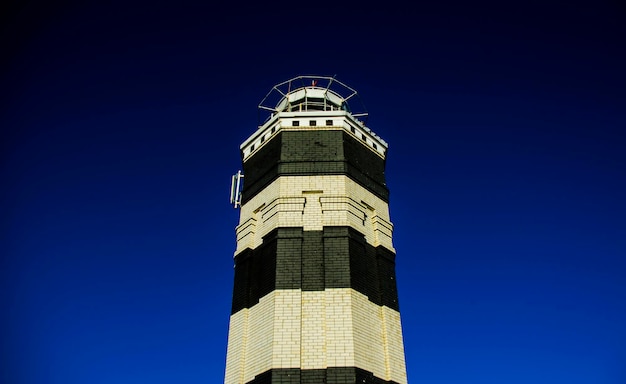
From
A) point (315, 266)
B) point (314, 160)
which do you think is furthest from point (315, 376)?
point (314, 160)

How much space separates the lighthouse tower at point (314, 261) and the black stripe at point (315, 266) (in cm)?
4

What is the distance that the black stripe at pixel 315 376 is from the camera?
14.5 metres

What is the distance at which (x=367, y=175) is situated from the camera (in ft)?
66.9

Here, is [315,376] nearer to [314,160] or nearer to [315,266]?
[315,266]

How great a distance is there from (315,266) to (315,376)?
3.62 metres

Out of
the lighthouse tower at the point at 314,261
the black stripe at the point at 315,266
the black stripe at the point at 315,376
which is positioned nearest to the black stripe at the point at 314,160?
the lighthouse tower at the point at 314,261

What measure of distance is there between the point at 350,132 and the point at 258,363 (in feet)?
32.9

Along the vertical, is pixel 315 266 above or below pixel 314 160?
below

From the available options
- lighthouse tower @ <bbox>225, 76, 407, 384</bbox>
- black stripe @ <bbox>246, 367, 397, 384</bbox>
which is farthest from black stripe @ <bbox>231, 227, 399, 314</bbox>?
black stripe @ <bbox>246, 367, 397, 384</bbox>

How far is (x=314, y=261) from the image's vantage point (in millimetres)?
16953

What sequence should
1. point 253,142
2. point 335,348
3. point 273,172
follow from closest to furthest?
point 335,348 < point 273,172 < point 253,142

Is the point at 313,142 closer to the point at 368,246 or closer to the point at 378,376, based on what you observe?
the point at 368,246

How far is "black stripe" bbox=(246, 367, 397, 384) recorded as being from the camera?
1451 cm

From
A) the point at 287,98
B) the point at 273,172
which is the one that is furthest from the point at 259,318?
the point at 287,98
